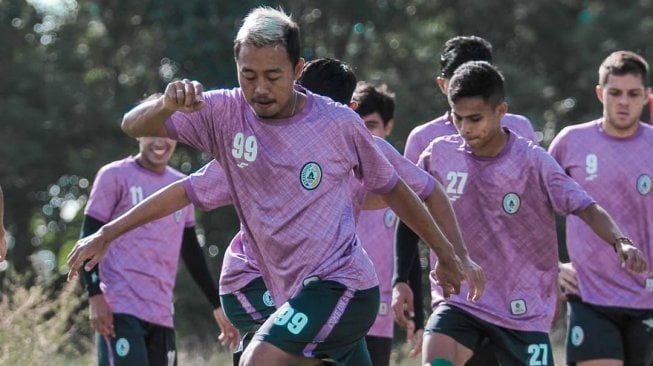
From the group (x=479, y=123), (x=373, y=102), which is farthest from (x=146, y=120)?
(x=373, y=102)

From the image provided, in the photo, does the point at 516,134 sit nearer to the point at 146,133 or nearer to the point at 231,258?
the point at 231,258

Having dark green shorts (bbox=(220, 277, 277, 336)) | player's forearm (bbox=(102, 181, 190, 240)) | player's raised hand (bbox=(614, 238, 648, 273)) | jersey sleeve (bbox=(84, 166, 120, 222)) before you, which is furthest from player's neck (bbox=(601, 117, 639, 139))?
player's forearm (bbox=(102, 181, 190, 240))

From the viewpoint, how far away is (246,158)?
276 inches

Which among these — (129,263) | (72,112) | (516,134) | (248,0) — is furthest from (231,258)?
(72,112)

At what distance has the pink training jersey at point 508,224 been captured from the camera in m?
8.68

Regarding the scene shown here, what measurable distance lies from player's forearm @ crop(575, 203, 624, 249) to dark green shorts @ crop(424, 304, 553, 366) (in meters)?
→ 0.73

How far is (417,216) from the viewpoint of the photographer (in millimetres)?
7133

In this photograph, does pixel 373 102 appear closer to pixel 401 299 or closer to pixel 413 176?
pixel 401 299

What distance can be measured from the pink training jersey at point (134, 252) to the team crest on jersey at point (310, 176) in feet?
11.7

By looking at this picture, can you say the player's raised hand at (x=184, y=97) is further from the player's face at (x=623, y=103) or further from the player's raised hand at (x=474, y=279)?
the player's face at (x=623, y=103)

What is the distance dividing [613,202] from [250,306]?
2777 millimetres

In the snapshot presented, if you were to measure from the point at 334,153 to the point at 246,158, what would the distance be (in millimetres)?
368

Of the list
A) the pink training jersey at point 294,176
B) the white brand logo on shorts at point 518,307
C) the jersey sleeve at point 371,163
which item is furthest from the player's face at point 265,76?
the white brand logo on shorts at point 518,307

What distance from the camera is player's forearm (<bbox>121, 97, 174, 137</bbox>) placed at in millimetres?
6840
